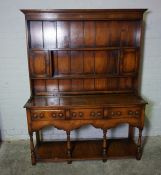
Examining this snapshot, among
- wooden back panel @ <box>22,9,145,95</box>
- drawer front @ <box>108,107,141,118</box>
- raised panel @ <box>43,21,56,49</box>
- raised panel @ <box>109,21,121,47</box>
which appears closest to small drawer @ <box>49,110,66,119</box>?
wooden back panel @ <box>22,9,145,95</box>

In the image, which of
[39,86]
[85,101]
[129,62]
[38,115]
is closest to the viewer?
[38,115]

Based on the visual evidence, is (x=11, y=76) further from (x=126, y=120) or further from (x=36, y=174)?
(x=126, y=120)

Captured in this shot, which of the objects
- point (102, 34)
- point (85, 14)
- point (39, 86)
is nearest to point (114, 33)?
point (102, 34)

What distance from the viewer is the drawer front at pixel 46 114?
225 centimetres

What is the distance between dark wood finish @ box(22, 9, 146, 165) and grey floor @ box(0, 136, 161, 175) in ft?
0.27

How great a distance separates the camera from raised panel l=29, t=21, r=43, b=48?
7.89 feet

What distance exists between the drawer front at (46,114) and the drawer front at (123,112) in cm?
58

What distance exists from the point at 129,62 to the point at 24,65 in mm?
1413

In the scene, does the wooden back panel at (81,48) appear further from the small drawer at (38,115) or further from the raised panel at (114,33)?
the small drawer at (38,115)

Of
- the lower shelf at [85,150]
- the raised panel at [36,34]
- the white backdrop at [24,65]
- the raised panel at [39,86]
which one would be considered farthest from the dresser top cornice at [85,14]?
the lower shelf at [85,150]

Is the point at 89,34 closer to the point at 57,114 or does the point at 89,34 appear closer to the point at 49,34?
the point at 49,34

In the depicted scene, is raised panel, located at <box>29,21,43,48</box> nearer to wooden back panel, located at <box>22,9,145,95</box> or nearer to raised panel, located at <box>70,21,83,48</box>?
wooden back panel, located at <box>22,9,145,95</box>

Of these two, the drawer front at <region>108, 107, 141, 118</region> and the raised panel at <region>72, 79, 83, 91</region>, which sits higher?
the raised panel at <region>72, 79, 83, 91</region>

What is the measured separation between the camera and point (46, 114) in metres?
2.27
